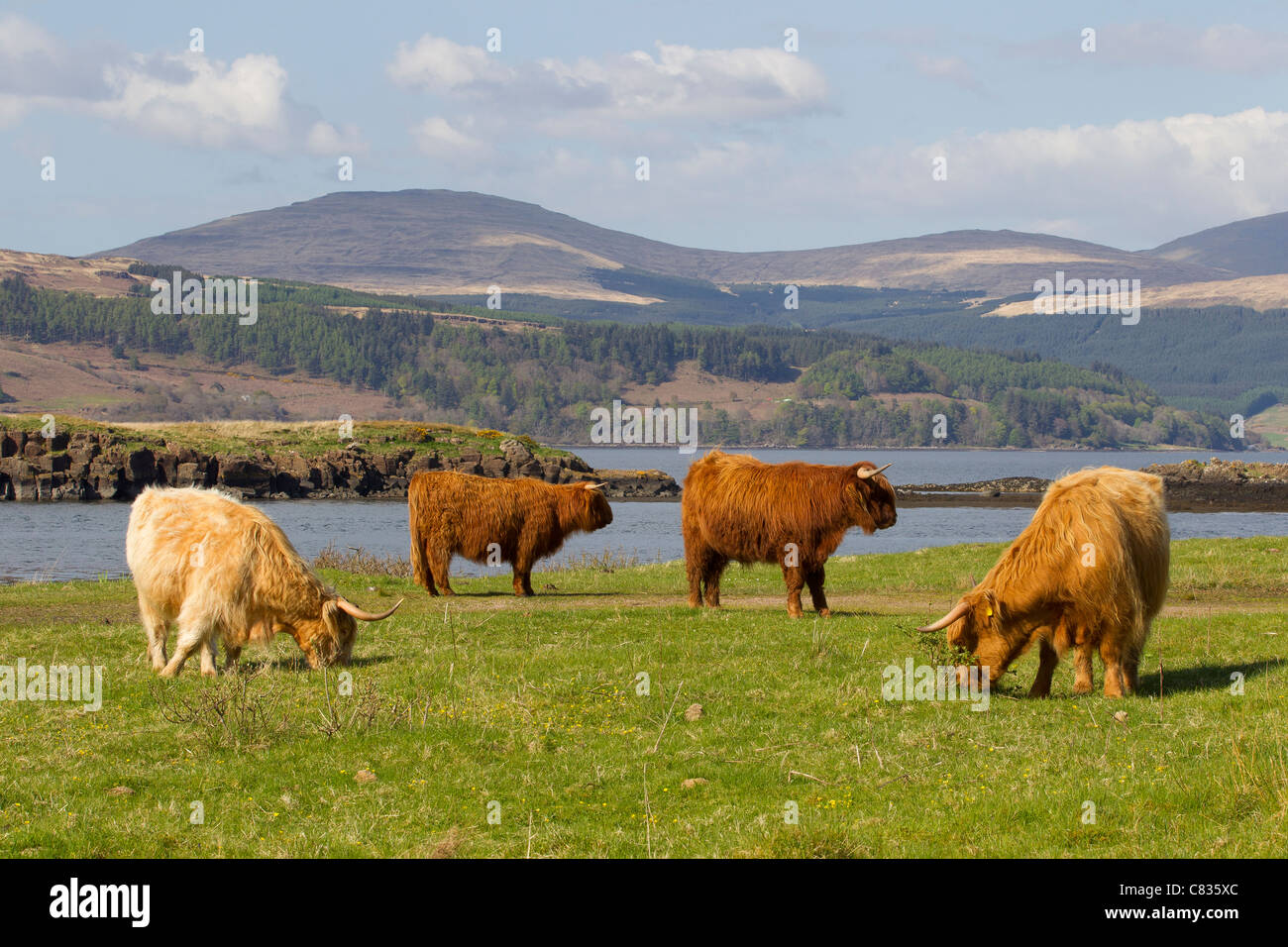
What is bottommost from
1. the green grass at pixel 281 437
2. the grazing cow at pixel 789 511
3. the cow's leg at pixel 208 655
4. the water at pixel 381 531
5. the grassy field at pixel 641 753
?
the water at pixel 381 531

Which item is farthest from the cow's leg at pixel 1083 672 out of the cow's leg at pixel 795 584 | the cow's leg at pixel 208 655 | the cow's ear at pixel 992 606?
the cow's leg at pixel 208 655

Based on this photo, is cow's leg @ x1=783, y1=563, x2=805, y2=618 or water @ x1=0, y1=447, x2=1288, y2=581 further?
water @ x1=0, y1=447, x2=1288, y2=581

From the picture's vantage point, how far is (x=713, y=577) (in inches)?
763

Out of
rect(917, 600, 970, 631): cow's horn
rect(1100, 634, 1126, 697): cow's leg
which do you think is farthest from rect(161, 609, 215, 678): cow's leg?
rect(1100, 634, 1126, 697): cow's leg

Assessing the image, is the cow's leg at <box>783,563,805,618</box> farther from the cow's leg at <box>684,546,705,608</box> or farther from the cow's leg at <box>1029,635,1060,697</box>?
the cow's leg at <box>1029,635,1060,697</box>

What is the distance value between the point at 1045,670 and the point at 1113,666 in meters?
0.61

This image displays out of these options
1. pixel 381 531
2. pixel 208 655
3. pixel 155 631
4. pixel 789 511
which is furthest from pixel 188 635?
pixel 381 531

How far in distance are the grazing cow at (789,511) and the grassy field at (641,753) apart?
1564mm

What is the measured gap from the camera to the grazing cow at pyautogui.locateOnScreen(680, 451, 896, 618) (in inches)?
693

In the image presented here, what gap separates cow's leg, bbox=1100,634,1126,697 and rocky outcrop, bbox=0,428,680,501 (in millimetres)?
65049

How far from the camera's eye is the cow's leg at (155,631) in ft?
46.3

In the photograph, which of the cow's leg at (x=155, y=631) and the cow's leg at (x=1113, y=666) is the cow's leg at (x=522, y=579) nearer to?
the cow's leg at (x=155, y=631)

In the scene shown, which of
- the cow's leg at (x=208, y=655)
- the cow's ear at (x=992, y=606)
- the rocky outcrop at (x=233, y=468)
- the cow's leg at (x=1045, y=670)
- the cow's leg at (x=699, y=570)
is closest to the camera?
the cow's ear at (x=992, y=606)
